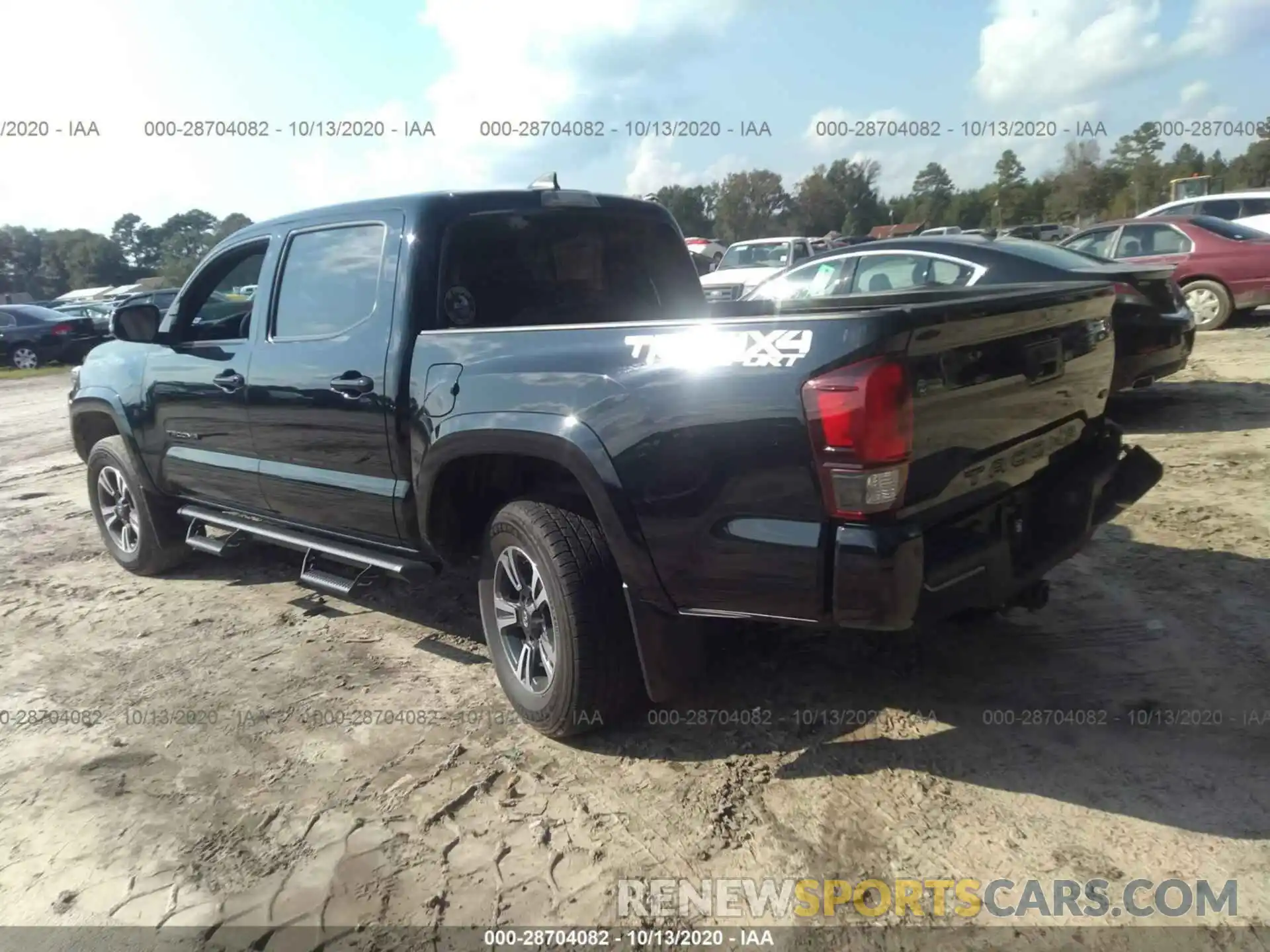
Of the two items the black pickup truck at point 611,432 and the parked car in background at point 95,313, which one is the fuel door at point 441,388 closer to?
the black pickup truck at point 611,432

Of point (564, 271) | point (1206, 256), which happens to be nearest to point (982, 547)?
point (564, 271)

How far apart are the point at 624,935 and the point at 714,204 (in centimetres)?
Result: 6962

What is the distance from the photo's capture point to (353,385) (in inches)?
153

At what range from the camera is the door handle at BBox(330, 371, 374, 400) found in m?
3.83

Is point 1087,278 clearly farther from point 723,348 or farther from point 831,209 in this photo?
point 831,209

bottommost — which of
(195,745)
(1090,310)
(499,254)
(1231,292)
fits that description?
(195,745)

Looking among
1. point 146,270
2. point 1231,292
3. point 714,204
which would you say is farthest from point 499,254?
point 146,270

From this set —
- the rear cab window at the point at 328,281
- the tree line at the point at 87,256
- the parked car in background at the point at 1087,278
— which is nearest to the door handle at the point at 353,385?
the rear cab window at the point at 328,281

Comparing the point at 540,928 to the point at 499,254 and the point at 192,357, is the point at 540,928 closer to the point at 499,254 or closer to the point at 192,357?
the point at 499,254

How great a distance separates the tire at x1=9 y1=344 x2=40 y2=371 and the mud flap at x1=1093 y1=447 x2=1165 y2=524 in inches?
908

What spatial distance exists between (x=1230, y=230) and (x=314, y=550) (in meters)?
11.1

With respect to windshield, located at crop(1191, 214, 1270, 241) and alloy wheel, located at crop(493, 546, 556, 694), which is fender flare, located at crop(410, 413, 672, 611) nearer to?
alloy wheel, located at crop(493, 546, 556, 694)

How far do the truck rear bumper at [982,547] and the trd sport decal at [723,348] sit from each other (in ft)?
1.66

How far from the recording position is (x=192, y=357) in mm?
4918
